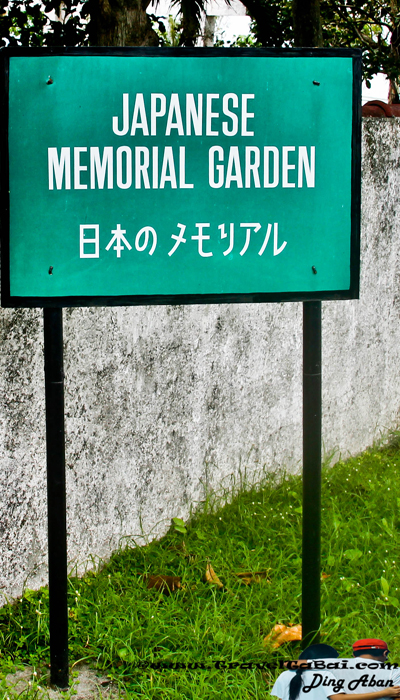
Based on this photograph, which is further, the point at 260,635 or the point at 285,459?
the point at 285,459

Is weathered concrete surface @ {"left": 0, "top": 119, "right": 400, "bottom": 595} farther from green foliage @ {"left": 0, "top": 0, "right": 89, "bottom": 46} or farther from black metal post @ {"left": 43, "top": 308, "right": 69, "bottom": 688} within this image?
green foliage @ {"left": 0, "top": 0, "right": 89, "bottom": 46}

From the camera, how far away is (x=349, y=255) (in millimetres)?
2094

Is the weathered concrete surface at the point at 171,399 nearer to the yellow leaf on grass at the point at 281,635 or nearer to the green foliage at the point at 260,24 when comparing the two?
the yellow leaf on grass at the point at 281,635

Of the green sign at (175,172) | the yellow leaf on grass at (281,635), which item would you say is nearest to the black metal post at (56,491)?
the green sign at (175,172)

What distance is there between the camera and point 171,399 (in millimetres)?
2982

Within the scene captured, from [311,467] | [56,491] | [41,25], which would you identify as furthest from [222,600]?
[41,25]

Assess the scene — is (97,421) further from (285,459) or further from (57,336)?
(285,459)

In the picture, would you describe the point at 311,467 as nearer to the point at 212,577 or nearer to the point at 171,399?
the point at 212,577

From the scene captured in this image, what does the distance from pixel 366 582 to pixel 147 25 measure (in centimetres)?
556

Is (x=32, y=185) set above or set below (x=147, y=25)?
below

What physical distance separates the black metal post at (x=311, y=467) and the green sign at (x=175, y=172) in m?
0.12

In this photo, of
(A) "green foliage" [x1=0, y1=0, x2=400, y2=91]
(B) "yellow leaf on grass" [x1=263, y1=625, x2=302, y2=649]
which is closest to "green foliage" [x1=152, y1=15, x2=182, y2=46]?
(A) "green foliage" [x1=0, y1=0, x2=400, y2=91]

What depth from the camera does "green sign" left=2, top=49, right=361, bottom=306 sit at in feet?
6.31

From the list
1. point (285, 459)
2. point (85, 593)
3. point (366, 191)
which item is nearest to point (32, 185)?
point (85, 593)
